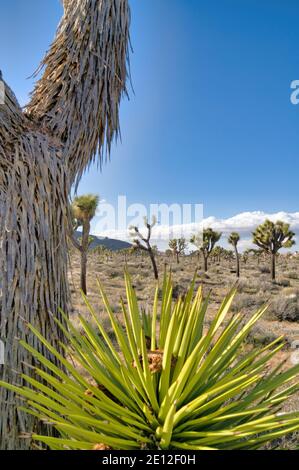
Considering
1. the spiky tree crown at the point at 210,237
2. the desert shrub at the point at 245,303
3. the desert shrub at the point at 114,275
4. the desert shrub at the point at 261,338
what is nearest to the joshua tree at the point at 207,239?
the spiky tree crown at the point at 210,237

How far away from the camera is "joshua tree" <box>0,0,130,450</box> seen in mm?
2217

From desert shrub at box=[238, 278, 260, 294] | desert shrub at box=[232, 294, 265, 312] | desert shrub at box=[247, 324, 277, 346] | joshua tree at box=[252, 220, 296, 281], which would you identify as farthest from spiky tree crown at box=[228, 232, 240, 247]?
desert shrub at box=[247, 324, 277, 346]

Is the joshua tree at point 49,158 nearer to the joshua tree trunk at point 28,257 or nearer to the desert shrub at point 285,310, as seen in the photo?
the joshua tree trunk at point 28,257

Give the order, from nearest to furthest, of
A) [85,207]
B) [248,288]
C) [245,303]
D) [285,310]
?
1. [285,310]
2. [245,303]
3. [85,207]
4. [248,288]

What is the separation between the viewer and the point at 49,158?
2.45 m

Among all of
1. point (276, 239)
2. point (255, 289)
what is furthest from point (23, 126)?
point (276, 239)

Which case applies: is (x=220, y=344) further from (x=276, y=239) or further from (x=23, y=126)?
(x=276, y=239)

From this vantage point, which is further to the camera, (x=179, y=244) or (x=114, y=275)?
(x=179, y=244)

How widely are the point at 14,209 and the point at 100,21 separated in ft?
6.18

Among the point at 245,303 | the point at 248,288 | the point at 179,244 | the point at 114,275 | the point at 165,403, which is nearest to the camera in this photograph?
the point at 165,403

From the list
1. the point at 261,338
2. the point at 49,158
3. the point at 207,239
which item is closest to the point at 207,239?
the point at 207,239

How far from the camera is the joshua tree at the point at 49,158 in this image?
222 centimetres

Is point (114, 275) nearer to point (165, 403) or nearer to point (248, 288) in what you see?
point (248, 288)
